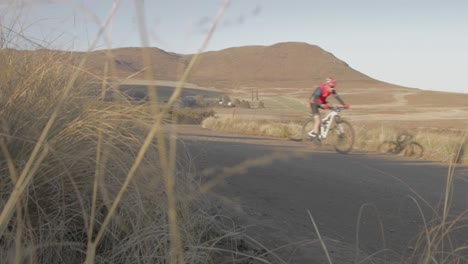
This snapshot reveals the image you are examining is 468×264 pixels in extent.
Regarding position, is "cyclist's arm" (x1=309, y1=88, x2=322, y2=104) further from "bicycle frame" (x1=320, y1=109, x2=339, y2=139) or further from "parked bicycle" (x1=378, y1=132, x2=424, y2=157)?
"parked bicycle" (x1=378, y1=132, x2=424, y2=157)

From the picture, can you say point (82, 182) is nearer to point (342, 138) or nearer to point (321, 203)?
point (321, 203)

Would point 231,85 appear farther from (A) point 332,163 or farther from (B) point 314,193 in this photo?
(A) point 332,163

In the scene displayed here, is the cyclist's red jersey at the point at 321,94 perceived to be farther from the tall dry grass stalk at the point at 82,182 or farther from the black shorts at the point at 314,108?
the tall dry grass stalk at the point at 82,182

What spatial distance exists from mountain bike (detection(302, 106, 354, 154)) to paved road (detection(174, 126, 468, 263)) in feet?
14.1

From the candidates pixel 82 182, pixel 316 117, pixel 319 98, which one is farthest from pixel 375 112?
pixel 82 182

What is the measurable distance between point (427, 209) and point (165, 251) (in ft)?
13.4

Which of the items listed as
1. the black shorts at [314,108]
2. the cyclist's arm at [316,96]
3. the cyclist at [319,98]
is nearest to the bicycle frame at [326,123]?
the cyclist at [319,98]

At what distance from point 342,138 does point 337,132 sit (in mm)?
182

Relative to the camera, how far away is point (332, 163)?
10273 mm

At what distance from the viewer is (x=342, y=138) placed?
14031 millimetres

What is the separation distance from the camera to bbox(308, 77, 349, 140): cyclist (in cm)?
1370

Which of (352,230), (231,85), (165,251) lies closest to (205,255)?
(165,251)

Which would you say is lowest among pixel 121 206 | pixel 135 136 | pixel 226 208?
pixel 226 208

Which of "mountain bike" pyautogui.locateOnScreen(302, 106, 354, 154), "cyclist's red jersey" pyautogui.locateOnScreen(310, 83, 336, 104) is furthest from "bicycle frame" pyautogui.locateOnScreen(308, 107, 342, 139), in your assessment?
"cyclist's red jersey" pyautogui.locateOnScreen(310, 83, 336, 104)
